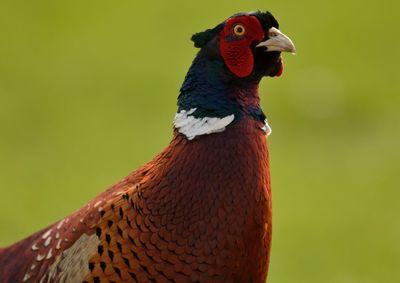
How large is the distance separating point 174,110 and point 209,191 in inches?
285

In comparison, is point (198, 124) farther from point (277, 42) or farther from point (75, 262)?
point (75, 262)

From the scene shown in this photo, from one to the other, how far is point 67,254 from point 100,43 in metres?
8.94

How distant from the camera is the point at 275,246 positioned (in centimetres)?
1043

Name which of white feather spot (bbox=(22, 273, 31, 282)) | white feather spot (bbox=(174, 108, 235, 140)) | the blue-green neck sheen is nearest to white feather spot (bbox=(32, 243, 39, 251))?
white feather spot (bbox=(22, 273, 31, 282))

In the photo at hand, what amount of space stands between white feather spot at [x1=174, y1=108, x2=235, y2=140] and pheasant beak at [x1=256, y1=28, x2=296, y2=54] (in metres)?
0.36

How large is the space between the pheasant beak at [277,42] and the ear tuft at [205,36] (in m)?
0.21

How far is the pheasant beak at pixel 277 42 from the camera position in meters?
5.35

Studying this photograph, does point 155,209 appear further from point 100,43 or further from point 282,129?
point 100,43

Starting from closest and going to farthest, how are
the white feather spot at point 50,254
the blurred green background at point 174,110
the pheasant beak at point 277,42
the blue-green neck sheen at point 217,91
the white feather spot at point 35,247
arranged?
the pheasant beak at point 277,42
the blue-green neck sheen at point 217,91
the white feather spot at point 50,254
the white feather spot at point 35,247
the blurred green background at point 174,110

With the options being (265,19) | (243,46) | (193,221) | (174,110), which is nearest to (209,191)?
(193,221)

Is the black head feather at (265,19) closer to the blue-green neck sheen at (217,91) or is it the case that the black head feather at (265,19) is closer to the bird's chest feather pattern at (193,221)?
the blue-green neck sheen at (217,91)

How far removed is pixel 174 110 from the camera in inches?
498

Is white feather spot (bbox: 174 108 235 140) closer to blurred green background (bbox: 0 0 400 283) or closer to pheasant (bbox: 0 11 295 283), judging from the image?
pheasant (bbox: 0 11 295 283)

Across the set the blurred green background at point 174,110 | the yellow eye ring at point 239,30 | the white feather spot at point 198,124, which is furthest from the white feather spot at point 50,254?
the blurred green background at point 174,110
